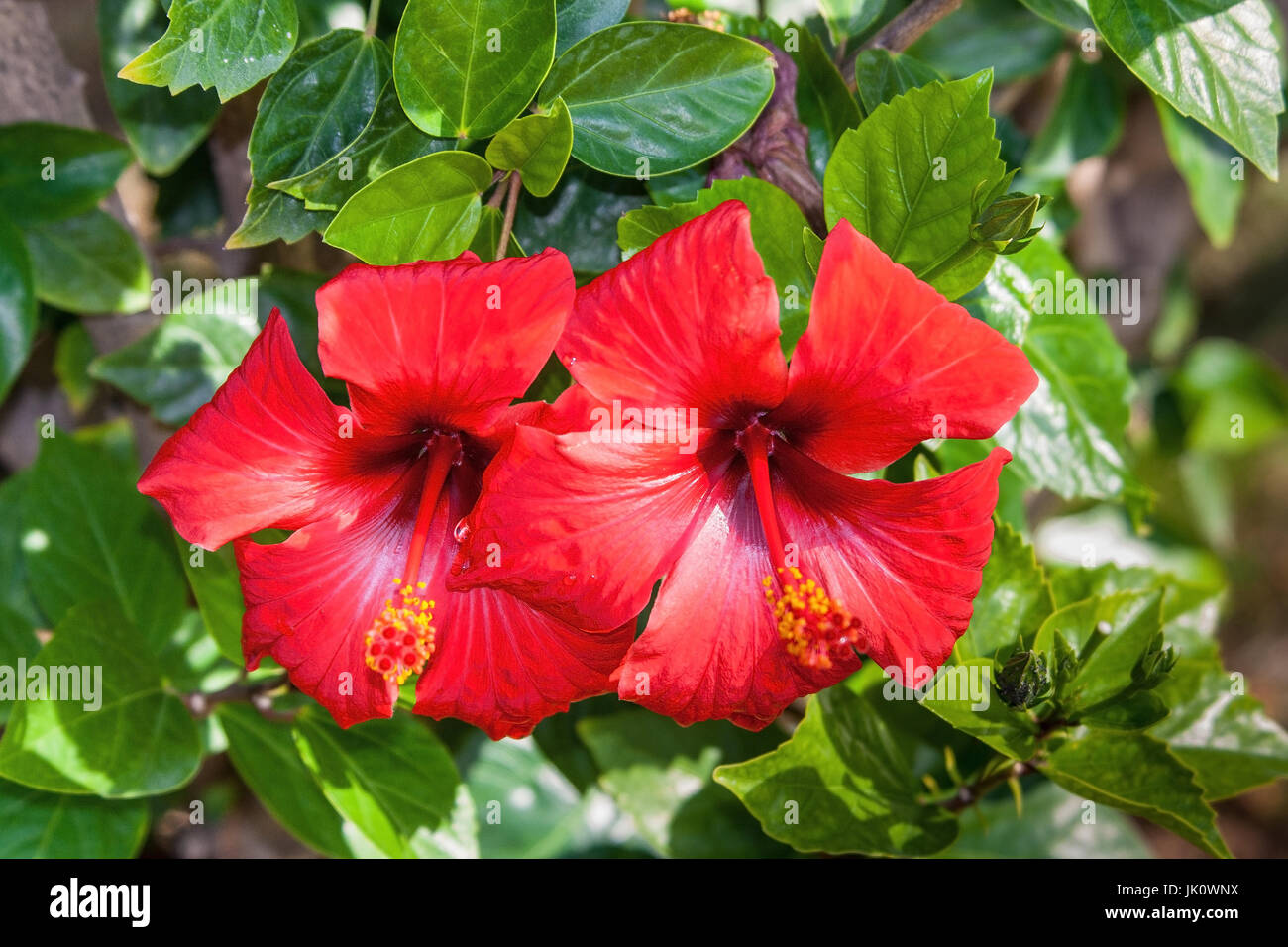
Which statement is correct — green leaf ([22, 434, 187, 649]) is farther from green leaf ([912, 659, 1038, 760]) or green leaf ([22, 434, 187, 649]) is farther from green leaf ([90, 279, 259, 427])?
green leaf ([912, 659, 1038, 760])

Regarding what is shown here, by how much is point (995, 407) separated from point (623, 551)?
305 mm

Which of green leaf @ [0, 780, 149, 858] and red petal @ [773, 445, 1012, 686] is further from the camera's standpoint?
green leaf @ [0, 780, 149, 858]

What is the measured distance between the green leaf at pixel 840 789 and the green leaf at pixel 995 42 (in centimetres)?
97

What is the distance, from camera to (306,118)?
38.1 inches

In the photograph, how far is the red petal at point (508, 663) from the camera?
86 cm

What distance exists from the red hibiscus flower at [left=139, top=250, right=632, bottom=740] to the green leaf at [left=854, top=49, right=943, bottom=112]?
0.45 meters

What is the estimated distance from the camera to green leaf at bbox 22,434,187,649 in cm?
130

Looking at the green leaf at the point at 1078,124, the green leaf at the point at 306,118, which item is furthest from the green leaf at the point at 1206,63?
the green leaf at the point at 306,118

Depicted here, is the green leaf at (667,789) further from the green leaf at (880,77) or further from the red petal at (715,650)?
the green leaf at (880,77)

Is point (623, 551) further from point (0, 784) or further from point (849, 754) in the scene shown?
point (0, 784)

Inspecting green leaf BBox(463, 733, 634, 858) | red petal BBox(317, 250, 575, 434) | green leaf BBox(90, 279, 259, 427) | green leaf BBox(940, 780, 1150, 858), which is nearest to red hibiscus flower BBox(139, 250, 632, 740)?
red petal BBox(317, 250, 575, 434)
